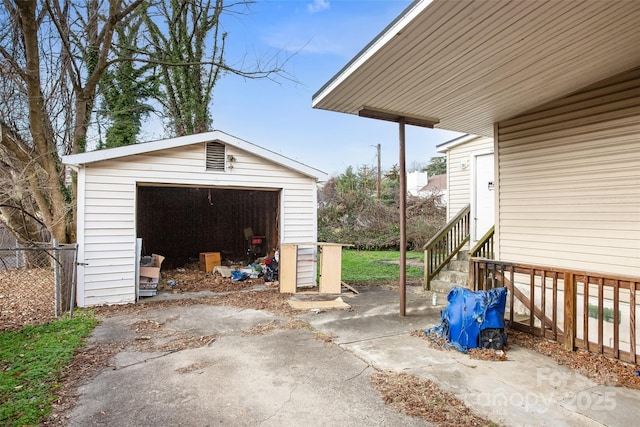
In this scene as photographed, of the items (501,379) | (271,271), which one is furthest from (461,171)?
(501,379)

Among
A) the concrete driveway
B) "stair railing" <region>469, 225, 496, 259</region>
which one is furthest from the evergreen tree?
"stair railing" <region>469, 225, 496, 259</region>

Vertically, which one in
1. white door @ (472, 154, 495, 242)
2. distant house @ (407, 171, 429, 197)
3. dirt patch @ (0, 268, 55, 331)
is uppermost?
distant house @ (407, 171, 429, 197)

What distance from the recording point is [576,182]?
423 centimetres

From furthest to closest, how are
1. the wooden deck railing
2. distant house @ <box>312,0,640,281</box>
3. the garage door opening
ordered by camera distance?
the garage door opening, the wooden deck railing, distant house @ <box>312,0,640,281</box>

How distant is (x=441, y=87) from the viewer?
3957 mm

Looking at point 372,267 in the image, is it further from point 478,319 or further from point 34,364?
point 34,364

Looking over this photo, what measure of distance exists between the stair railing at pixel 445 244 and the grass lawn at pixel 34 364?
18.2 ft

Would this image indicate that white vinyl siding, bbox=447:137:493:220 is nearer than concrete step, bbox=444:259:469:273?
No

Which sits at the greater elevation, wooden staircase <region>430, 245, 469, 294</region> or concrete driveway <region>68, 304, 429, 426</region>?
wooden staircase <region>430, 245, 469, 294</region>

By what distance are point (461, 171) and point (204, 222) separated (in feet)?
25.8

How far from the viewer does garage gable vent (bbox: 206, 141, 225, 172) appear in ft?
20.9

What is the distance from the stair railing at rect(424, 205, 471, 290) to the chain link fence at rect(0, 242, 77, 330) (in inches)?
231

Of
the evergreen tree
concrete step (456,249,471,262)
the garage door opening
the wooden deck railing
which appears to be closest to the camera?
the wooden deck railing

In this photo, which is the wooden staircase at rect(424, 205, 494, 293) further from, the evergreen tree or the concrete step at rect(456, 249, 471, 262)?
the evergreen tree
